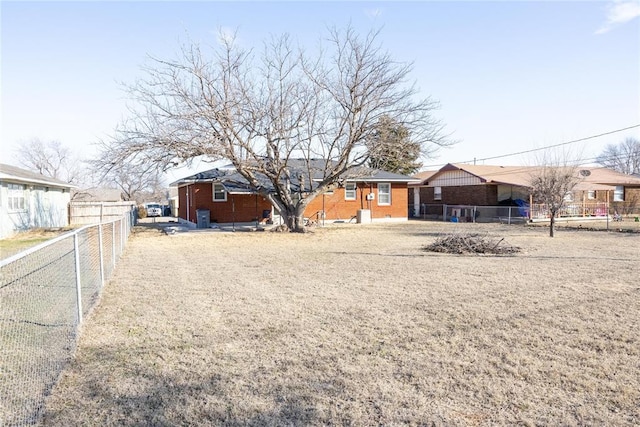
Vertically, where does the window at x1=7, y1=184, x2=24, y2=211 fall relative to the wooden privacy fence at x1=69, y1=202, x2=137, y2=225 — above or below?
above

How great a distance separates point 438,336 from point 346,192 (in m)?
21.3

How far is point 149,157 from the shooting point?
16.6 meters

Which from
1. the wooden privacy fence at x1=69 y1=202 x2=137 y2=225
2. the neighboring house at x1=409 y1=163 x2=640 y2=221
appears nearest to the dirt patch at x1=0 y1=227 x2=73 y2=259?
the wooden privacy fence at x1=69 y1=202 x2=137 y2=225

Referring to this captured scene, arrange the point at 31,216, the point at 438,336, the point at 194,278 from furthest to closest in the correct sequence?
1. the point at 31,216
2. the point at 194,278
3. the point at 438,336

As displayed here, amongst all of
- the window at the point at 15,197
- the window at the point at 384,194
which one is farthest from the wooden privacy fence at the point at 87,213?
the window at the point at 384,194

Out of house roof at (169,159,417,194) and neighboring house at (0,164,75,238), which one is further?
house roof at (169,159,417,194)

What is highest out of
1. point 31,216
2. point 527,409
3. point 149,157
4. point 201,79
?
point 201,79

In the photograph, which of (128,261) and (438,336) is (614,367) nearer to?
(438,336)

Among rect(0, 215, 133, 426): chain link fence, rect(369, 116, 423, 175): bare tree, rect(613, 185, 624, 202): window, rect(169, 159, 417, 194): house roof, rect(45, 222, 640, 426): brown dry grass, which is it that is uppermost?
rect(369, 116, 423, 175): bare tree

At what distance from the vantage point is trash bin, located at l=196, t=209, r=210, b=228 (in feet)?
72.5

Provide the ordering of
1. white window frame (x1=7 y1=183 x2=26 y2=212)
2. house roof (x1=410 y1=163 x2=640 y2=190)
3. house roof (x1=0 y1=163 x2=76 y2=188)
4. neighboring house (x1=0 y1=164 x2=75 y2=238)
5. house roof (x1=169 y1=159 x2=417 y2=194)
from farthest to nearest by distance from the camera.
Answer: house roof (x1=410 y1=163 x2=640 y2=190) < house roof (x1=169 y1=159 x2=417 y2=194) < white window frame (x1=7 y1=183 x2=26 y2=212) < neighboring house (x1=0 y1=164 x2=75 y2=238) < house roof (x1=0 y1=163 x2=76 y2=188)

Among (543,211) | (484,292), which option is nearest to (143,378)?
(484,292)

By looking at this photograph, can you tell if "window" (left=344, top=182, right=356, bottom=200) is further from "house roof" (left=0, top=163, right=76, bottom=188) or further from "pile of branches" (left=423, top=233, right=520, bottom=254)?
"house roof" (left=0, top=163, right=76, bottom=188)

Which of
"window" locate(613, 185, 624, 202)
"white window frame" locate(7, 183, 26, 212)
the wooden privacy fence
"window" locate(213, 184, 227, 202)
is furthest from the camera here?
"window" locate(613, 185, 624, 202)
